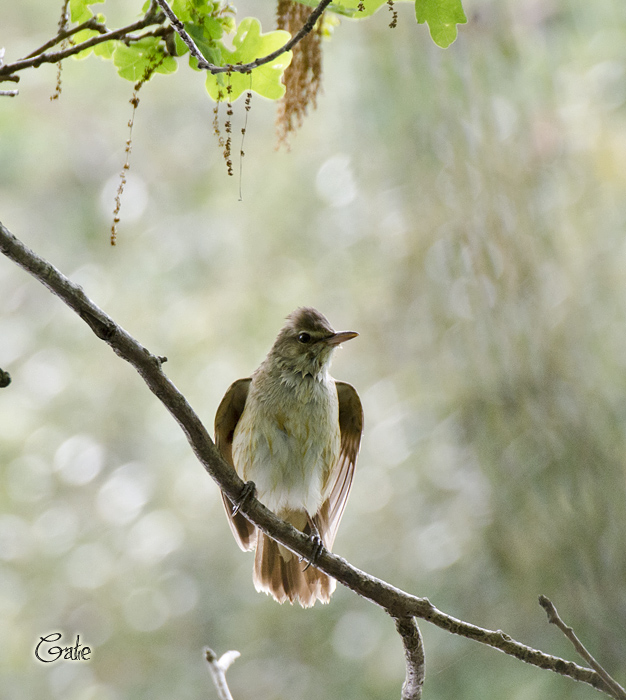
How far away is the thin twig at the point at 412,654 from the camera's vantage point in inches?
54.6

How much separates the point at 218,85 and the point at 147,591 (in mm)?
3276

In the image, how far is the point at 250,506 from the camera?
135 cm

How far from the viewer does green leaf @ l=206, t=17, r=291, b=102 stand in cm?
116

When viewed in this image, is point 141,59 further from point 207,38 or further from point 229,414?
point 229,414

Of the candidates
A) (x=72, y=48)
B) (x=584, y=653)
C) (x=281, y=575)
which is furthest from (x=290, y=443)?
(x=72, y=48)

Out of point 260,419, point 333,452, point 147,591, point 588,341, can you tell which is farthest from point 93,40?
point 147,591

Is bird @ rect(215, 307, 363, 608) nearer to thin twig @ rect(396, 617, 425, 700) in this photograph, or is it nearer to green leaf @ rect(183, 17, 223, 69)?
thin twig @ rect(396, 617, 425, 700)

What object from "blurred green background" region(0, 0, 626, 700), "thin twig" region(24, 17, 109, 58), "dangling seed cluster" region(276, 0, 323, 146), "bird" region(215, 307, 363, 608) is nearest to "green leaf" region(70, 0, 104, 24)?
"thin twig" region(24, 17, 109, 58)

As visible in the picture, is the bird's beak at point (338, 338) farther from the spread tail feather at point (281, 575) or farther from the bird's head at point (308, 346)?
the spread tail feather at point (281, 575)

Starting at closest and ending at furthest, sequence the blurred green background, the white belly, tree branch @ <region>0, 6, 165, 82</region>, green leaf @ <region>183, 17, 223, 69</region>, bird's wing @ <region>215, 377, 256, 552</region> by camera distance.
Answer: tree branch @ <region>0, 6, 165, 82</region>, green leaf @ <region>183, 17, 223, 69</region>, the white belly, bird's wing @ <region>215, 377, 256, 552</region>, the blurred green background

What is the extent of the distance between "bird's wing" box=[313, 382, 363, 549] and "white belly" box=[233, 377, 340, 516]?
0.46 feet

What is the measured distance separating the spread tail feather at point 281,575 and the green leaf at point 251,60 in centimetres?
129

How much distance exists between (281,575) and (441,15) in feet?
5.21

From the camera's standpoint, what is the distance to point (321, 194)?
412cm
